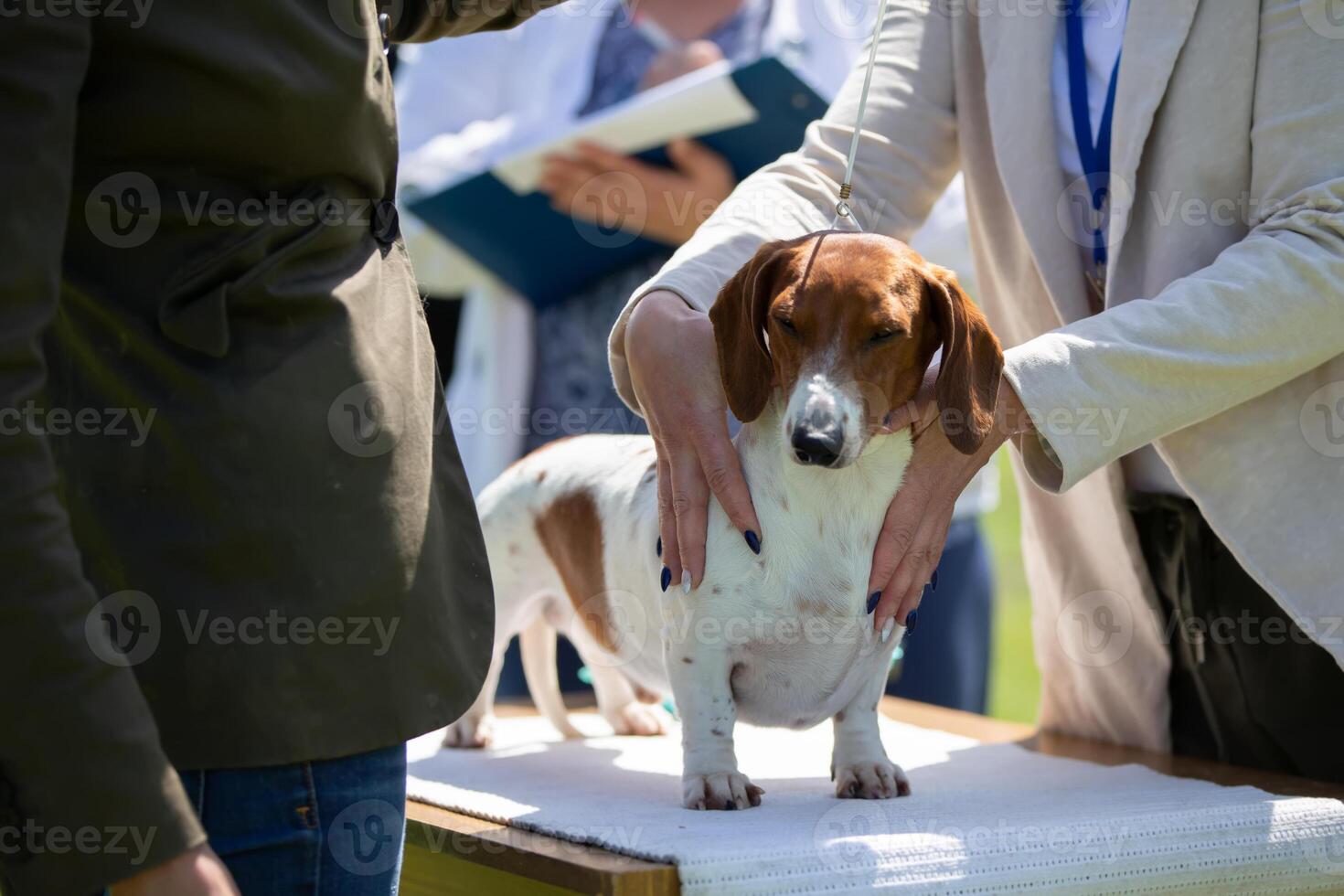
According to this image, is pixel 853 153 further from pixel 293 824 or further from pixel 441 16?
pixel 293 824

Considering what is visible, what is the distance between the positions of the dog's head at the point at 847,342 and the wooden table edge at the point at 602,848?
1.47ft

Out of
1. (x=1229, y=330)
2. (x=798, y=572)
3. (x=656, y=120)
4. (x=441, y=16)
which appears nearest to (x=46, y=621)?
(x=441, y=16)

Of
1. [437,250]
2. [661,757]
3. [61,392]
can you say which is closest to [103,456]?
[61,392]

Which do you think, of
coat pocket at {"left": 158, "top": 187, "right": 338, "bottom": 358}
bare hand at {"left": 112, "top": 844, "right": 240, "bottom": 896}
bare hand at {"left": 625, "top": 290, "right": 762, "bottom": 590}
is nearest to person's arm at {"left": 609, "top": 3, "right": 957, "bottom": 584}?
bare hand at {"left": 625, "top": 290, "right": 762, "bottom": 590}

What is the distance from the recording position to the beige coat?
1.50 m

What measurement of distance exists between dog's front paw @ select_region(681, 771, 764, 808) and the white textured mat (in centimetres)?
2

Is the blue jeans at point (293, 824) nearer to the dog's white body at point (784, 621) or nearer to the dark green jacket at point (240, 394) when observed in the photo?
the dark green jacket at point (240, 394)

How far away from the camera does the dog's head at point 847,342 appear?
1395mm

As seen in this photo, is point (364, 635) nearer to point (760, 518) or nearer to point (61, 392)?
point (61, 392)

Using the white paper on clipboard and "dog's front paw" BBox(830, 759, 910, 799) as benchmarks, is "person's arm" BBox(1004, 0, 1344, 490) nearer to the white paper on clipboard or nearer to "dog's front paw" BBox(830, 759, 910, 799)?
"dog's front paw" BBox(830, 759, 910, 799)

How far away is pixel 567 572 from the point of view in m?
2.04

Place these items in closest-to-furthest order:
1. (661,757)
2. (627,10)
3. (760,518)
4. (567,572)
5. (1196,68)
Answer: (760,518) < (1196,68) < (661,757) < (567,572) < (627,10)

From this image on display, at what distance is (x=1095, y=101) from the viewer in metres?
1.81

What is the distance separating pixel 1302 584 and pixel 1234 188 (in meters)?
0.49
